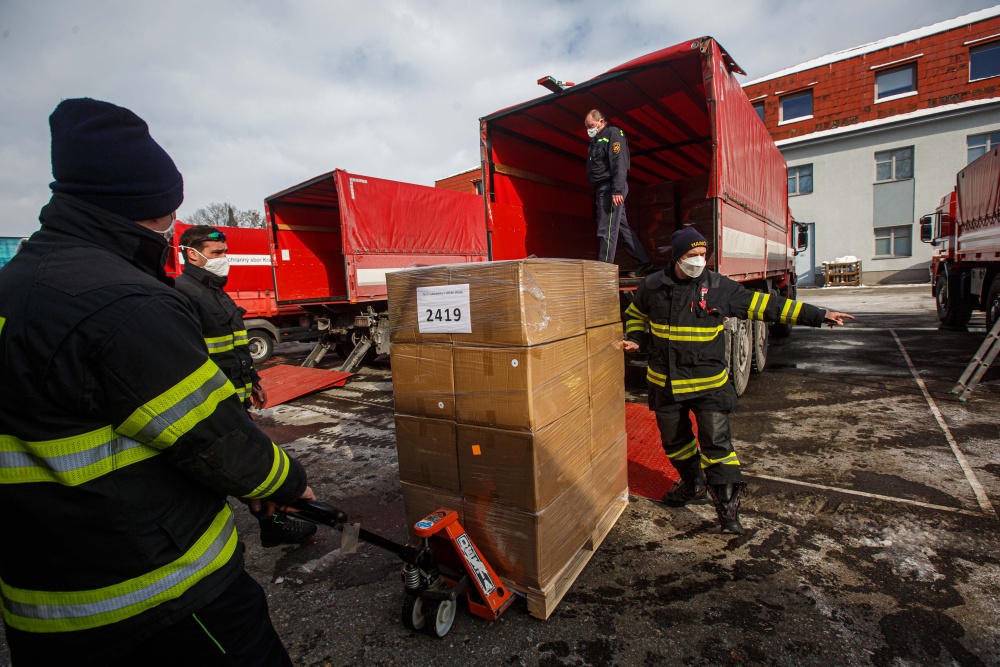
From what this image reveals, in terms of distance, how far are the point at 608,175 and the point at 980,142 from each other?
23.6 m

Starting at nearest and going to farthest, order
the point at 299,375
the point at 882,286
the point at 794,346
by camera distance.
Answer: the point at 299,375 → the point at 794,346 → the point at 882,286

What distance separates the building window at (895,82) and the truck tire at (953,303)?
51.8 ft

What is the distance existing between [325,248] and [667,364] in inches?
322

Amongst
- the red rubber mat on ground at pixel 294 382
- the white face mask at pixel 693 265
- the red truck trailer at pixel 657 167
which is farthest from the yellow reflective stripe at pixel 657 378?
the red rubber mat on ground at pixel 294 382

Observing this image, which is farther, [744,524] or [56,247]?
[744,524]

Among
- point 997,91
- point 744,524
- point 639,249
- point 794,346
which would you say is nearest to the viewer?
point 744,524

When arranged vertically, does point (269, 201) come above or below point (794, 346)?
above

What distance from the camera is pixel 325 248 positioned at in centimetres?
947

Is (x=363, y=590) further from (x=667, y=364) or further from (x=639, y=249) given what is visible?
(x=639, y=249)

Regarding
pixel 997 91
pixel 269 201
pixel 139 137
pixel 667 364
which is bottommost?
pixel 667 364

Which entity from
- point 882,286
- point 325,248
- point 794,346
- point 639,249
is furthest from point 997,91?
point 325,248

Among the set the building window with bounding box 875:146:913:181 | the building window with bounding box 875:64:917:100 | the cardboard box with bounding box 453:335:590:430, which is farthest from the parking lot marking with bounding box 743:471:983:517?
the building window with bounding box 875:64:917:100

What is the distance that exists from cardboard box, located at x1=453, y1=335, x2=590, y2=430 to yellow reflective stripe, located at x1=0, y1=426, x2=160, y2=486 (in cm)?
134

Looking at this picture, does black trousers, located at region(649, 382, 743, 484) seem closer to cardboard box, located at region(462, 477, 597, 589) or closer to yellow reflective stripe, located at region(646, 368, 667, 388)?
yellow reflective stripe, located at region(646, 368, 667, 388)
